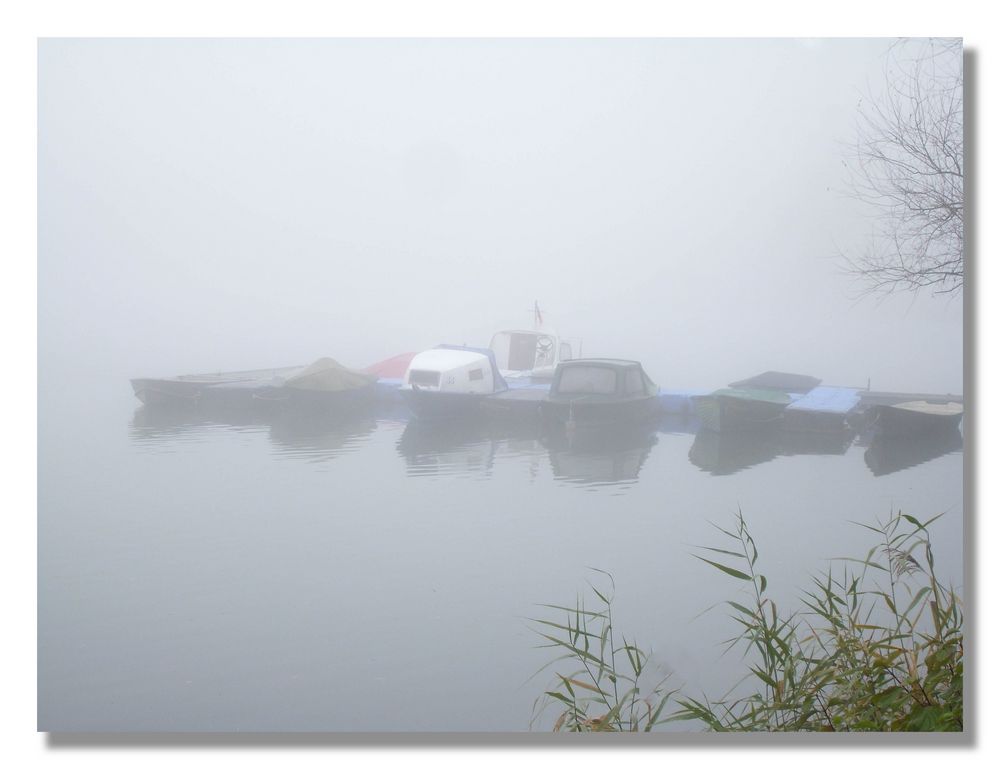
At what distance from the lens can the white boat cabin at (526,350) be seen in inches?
147

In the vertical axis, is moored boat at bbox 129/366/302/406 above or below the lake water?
above

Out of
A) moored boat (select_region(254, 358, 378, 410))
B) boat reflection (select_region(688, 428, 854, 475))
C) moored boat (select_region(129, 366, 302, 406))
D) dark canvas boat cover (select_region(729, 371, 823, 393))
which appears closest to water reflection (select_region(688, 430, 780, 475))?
boat reflection (select_region(688, 428, 854, 475))

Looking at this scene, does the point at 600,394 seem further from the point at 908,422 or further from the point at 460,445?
the point at 908,422

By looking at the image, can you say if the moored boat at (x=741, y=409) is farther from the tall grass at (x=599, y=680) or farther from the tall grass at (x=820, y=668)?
the tall grass at (x=599, y=680)

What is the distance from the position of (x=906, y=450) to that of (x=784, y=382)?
54 centimetres

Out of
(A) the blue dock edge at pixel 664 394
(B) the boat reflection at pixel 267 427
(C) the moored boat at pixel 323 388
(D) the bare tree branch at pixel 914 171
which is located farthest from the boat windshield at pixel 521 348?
(D) the bare tree branch at pixel 914 171

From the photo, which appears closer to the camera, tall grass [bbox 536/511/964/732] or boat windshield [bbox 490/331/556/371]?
tall grass [bbox 536/511/964/732]

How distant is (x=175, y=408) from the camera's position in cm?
383

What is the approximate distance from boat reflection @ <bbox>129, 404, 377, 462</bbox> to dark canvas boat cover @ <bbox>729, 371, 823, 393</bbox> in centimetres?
175

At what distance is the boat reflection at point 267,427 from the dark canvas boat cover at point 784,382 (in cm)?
175

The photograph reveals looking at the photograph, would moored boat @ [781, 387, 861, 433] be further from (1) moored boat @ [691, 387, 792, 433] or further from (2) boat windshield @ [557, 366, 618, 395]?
(2) boat windshield @ [557, 366, 618, 395]

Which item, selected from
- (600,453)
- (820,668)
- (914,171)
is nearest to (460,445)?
(600,453)

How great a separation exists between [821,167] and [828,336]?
2.34 feet

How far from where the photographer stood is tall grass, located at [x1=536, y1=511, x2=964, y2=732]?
8.99 ft
